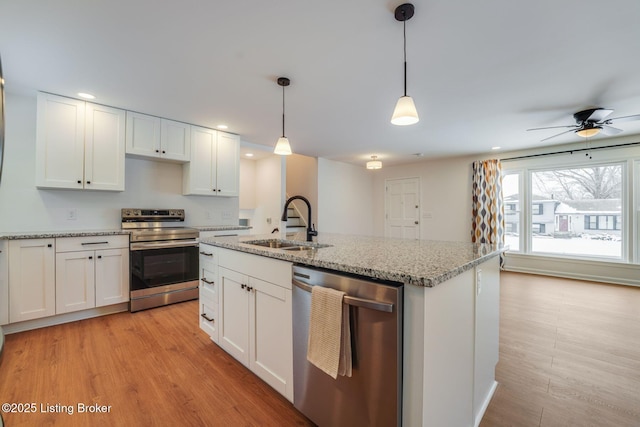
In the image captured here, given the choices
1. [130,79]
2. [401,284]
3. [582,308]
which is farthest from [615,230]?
[130,79]

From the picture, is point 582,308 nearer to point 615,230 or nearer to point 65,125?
point 615,230

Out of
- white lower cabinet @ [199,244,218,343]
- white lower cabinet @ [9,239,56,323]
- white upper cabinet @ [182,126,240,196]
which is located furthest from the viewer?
white upper cabinet @ [182,126,240,196]

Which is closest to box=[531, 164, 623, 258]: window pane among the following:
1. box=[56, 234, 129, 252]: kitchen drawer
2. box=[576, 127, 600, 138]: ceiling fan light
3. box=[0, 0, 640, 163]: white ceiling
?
box=[576, 127, 600, 138]: ceiling fan light

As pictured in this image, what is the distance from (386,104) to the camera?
124 inches

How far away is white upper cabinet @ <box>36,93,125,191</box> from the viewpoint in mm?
2836

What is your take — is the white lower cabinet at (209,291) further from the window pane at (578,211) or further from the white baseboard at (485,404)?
the window pane at (578,211)

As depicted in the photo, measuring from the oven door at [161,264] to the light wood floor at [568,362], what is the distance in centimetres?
324

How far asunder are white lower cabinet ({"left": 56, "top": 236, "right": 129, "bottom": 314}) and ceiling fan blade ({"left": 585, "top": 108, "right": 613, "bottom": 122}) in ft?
17.5

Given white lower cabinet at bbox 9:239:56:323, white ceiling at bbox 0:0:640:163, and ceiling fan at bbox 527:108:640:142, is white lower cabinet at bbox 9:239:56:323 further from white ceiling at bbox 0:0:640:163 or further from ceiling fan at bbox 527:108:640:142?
ceiling fan at bbox 527:108:640:142

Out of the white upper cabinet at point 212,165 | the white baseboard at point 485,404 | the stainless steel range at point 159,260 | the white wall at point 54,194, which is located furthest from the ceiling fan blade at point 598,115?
the white wall at point 54,194

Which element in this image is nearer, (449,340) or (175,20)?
(449,340)

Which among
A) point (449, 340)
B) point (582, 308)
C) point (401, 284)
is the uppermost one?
point (401, 284)

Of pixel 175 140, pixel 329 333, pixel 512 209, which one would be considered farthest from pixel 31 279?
pixel 512 209

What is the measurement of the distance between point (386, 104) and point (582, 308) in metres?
3.28
